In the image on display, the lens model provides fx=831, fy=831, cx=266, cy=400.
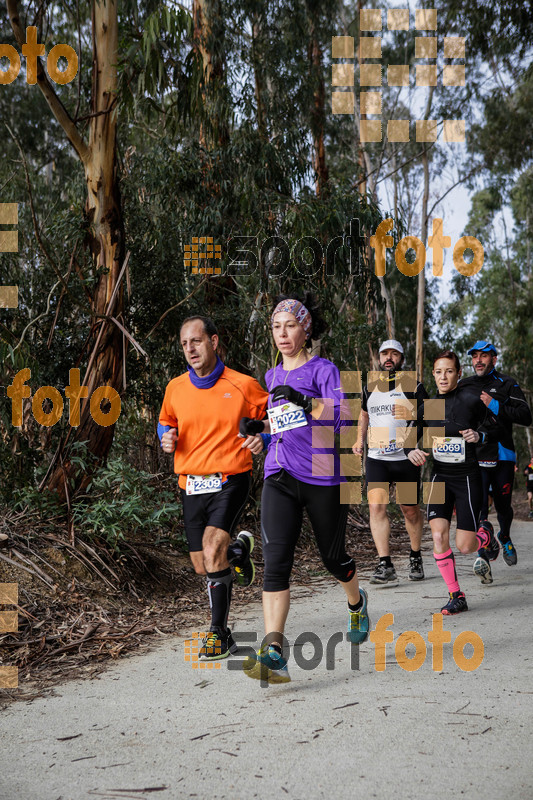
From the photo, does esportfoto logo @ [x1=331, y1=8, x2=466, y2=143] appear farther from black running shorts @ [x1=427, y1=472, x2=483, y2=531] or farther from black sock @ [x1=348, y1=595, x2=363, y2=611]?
black sock @ [x1=348, y1=595, x2=363, y2=611]

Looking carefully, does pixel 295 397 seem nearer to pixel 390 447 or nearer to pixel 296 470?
pixel 296 470

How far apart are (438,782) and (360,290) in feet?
26.2

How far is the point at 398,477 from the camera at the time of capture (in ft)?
23.8

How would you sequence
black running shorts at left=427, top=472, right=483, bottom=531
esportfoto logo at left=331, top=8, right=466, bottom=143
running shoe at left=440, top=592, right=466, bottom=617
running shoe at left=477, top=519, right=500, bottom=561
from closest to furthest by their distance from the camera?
running shoe at left=440, top=592, right=466, bottom=617 < black running shorts at left=427, top=472, right=483, bottom=531 < running shoe at left=477, top=519, right=500, bottom=561 < esportfoto logo at left=331, top=8, right=466, bottom=143

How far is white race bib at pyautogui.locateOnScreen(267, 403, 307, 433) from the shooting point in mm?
4582

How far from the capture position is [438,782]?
10.00 ft

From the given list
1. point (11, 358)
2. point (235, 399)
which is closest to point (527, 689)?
point (235, 399)

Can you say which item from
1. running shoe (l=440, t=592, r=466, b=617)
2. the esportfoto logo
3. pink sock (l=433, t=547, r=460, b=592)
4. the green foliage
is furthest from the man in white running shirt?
the esportfoto logo

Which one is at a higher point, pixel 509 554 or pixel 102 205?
pixel 102 205

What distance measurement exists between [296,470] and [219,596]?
39.8 inches

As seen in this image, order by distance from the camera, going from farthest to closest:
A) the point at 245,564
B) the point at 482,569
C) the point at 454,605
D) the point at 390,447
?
the point at 390,447 < the point at 482,569 < the point at 454,605 < the point at 245,564

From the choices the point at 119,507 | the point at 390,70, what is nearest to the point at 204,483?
the point at 119,507

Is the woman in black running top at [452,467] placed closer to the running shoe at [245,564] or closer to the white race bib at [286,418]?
the running shoe at [245,564]

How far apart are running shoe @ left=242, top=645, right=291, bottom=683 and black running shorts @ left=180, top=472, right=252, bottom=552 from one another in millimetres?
923
